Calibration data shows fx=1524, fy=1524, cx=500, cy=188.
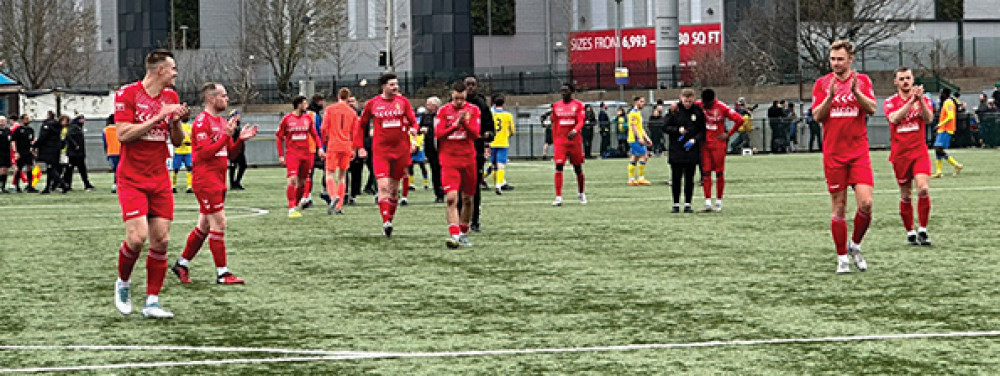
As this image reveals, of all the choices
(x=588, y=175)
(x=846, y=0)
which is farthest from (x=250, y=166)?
(x=846, y=0)

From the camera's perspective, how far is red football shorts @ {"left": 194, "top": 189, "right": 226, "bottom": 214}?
41.1 feet

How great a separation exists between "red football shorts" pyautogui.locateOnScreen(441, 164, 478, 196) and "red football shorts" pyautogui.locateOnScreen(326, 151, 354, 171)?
6051 millimetres

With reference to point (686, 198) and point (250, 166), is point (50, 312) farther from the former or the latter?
point (250, 166)

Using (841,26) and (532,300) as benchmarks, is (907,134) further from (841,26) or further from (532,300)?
(841,26)

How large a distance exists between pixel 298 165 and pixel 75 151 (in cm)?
1194

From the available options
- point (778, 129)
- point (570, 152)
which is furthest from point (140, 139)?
point (778, 129)

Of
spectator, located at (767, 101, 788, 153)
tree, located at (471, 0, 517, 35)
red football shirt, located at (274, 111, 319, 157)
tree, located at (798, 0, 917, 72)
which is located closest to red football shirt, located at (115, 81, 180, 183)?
red football shirt, located at (274, 111, 319, 157)

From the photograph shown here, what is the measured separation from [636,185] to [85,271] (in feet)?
54.9

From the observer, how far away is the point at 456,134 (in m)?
15.8

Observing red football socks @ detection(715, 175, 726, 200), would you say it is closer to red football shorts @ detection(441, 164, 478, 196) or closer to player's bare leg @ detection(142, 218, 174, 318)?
red football shorts @ detection(441, 164, 478, 196)

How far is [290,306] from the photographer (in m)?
11.0

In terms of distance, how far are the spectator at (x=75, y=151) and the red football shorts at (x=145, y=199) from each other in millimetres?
21918

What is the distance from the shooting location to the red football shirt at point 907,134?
1494 centimetres

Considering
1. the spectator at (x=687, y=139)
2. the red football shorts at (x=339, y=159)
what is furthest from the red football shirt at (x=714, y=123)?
the red football shorts at (x=339, y=159)
